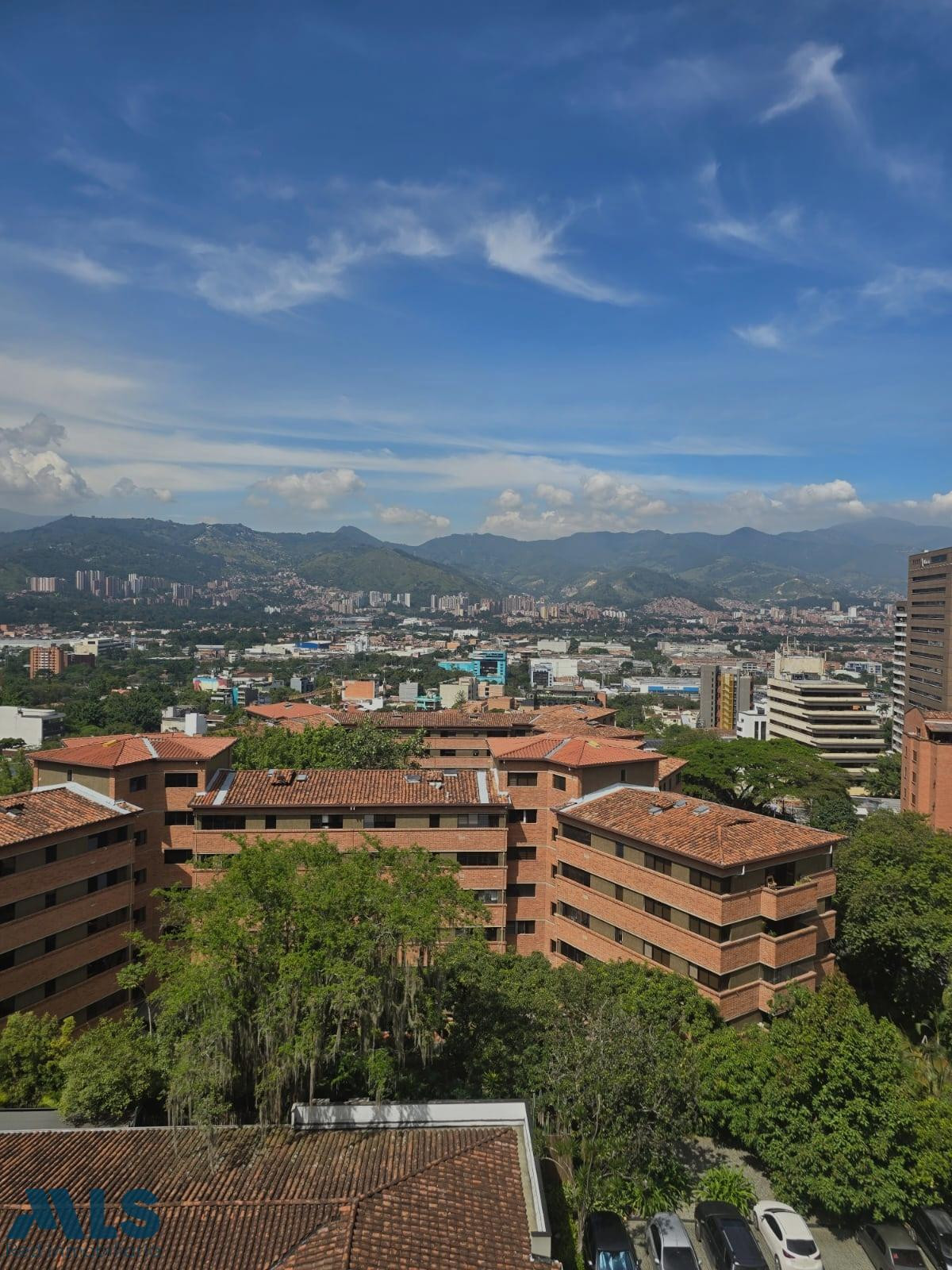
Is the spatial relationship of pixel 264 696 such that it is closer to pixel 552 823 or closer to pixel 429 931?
pixel 552 823

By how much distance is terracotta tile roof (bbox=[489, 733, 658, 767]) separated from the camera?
26547 mm

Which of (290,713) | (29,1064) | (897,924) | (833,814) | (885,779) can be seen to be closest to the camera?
(29,1064)

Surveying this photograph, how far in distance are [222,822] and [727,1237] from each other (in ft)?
57.2

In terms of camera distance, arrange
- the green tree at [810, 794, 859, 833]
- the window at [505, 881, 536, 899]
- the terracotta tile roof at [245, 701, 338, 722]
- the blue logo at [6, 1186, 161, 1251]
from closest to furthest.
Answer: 1. the blue logo at [6, 1186, 161, 1251]
2. the window at [505, 881, 536, 899]
3. the green tree at [810, 794, 859, 833]
4. the terracotta tile roof at [245, 701, 338, 722]

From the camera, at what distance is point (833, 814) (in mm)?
43375

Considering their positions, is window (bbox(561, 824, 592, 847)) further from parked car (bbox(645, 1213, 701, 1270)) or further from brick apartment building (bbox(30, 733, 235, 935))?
brick apartment building (bbox(30, 733, 235, 935))

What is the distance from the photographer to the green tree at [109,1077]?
14.6 meters

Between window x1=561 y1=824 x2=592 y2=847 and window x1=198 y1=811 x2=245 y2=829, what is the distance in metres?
10.6

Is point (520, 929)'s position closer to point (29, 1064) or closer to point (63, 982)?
point (63, 982)

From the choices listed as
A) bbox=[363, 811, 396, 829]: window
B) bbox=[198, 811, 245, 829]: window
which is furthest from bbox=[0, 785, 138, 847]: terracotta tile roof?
bbox=[363, 811, 396, 829]: window

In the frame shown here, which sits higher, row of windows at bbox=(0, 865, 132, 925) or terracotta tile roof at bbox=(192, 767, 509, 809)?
terracotta tile roof at bbox=(192, 767, 509, 809)

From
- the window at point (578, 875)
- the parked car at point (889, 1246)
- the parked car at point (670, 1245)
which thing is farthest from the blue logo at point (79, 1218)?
the window at point (578, 875)

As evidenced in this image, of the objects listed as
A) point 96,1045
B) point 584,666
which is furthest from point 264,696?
point 96,1045

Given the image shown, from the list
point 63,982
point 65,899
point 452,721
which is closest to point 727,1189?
point 63,982
